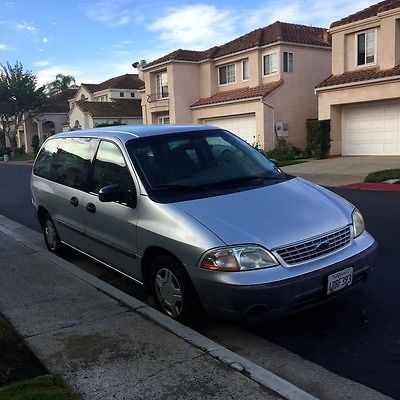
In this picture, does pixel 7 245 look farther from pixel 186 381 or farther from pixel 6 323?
pixel 186 381

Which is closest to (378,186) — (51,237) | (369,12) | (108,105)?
(51,237)

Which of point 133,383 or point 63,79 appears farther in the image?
point 63,79

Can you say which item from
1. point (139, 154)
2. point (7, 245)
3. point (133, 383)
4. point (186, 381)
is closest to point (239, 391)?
point (186, 381)

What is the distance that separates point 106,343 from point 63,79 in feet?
269

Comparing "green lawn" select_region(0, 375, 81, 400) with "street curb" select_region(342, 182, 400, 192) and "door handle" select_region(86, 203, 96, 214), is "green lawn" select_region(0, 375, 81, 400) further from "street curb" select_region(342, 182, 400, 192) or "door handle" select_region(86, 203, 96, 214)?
"street curb" select_region(342, 182, 400, 192)

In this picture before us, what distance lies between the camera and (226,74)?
98.1 feet

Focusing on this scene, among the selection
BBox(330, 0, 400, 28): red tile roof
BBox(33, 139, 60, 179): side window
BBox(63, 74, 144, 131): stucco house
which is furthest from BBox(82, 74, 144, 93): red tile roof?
BBox(33, 139, 60, 179): side window

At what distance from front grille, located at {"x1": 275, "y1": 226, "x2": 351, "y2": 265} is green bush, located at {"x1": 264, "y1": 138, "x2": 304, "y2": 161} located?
19.1 m

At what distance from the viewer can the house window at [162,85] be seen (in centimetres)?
3307

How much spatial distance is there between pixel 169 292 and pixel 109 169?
1.58 meters

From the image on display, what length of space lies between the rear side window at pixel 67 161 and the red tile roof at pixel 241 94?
19.3 meters

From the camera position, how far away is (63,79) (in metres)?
80.1

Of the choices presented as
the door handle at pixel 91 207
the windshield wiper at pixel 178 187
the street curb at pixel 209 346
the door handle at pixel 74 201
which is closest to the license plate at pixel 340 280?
the street curb at pixel 209 346

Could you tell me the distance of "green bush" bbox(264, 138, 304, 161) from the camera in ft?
76.5
